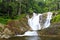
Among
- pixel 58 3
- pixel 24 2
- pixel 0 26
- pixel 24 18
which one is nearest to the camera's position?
pixel 0 26

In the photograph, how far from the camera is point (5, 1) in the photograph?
153ft

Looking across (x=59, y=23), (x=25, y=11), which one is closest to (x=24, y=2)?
(x=25, y=11)

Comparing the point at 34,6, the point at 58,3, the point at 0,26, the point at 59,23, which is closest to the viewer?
the point at 0,26

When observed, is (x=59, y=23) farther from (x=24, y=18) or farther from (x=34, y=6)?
(x=34, y=6)

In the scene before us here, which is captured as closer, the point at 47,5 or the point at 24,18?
the point at 24,18

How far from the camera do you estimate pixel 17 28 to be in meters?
38.4

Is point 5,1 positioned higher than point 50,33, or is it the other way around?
point 5,1

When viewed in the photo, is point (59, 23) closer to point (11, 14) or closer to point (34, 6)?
point (11, 14)

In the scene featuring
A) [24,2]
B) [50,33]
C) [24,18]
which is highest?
[24,2]

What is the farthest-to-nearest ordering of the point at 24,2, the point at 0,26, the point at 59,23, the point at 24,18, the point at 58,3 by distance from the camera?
the point at 58,3, the point at 24,2, the point at 24,18, the point at 59,23, the point at 0,26

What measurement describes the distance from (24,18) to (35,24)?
3307 millimetres

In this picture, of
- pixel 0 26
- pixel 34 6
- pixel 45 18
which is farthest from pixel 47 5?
pixel 0 26

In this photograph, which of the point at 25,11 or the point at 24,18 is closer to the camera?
the point at 24,18

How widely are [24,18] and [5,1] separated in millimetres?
6930
